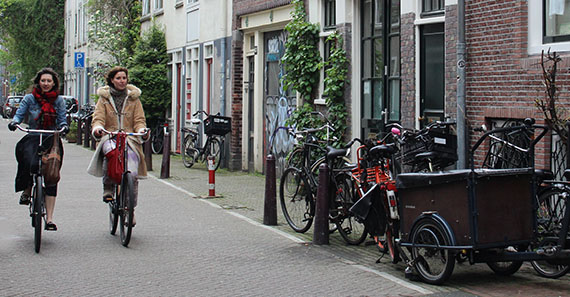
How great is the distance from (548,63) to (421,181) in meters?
3.00

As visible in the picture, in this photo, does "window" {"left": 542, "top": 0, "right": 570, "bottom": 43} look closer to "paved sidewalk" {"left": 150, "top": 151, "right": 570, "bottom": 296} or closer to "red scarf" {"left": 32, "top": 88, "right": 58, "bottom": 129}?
"paved sidewalk" {"left": 150, "top": 151, "right": 570, "bottom": 296}

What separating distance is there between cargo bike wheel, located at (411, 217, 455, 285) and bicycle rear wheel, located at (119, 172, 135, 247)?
3.17 metres

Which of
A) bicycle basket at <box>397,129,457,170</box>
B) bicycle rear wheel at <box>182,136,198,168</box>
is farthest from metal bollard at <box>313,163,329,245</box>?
bicycle rear wheel at <box>182,136,198,168</box>

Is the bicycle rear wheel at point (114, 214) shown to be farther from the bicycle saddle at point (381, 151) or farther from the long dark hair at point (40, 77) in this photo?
the bicycle saddle at point (381, 151)

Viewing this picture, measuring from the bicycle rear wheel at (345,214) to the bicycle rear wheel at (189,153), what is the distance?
1122 cm

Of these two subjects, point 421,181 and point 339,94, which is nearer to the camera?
point 421,181

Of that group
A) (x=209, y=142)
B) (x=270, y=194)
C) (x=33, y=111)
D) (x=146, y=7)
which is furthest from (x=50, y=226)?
(x=146, y=7)

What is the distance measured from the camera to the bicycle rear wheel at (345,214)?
8.95 m

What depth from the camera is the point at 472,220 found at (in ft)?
21.7

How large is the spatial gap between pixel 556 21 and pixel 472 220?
3.73 meters

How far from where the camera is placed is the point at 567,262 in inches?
265

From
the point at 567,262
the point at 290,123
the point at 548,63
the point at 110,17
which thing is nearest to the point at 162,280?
the point at 567,262

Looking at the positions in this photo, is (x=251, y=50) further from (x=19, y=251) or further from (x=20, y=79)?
(x=20, y=79)

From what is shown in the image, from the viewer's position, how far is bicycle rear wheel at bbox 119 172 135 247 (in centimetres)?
887
